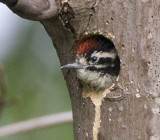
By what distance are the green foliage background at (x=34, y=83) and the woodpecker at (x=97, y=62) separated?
2039 mm

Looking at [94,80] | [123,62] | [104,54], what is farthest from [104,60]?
[123,62]

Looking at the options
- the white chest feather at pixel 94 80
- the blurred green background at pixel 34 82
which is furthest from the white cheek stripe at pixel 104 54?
the blurred green background at pixel 34 82

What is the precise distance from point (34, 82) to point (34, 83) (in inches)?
0.6

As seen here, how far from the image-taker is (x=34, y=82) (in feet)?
23.2

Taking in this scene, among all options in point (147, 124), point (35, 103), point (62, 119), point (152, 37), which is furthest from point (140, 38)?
point (35, 103)

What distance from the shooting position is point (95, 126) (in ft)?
13.5

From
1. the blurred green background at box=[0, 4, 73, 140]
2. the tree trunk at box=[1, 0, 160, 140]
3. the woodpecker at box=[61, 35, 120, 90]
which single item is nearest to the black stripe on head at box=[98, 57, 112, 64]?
the woodpecker at box=[61, 35, 120, 90]

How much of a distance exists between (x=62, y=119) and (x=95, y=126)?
1055 mm

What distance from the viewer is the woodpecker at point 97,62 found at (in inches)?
169

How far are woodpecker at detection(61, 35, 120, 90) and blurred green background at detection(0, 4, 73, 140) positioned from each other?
6.66 ft

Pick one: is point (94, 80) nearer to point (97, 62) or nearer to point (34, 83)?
point (97, 62)

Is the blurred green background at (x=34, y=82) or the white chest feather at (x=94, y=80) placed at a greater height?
the white chest feather at (x=94, y=80)

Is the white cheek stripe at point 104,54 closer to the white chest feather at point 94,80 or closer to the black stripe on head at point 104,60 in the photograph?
the black stripe on head at point 104,60

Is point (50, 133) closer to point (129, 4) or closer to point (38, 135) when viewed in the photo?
point (38, 135)
